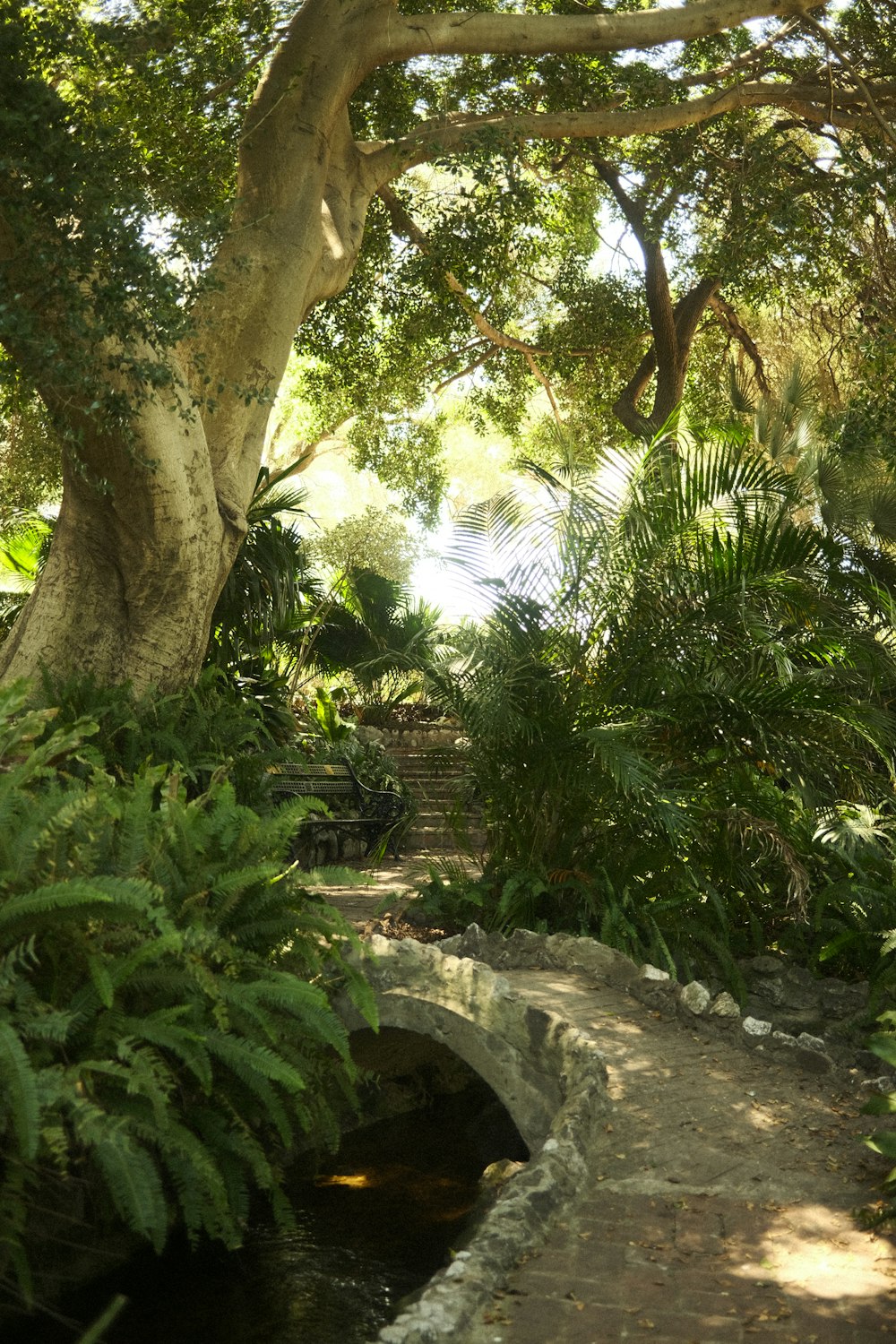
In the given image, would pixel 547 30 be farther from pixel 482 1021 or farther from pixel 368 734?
pixel 368 734

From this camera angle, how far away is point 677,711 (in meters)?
7.90

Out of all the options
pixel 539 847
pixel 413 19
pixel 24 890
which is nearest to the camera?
pixel 24 890

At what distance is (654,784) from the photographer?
23.1 feet

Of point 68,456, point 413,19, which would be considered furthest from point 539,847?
point 413,19

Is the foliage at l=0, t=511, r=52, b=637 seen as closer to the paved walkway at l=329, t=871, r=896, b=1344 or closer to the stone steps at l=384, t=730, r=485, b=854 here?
the stone steps at l=384, t=730, r=485, b=854

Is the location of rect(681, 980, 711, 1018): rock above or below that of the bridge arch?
above

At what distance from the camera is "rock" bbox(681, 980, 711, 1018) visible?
6043 mm

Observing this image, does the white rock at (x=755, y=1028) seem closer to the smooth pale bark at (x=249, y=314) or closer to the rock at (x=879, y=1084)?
the rock at (x=879, y=1084)

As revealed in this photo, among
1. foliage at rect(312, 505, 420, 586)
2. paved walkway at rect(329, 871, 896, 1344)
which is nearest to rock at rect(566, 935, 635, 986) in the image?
paved walkway at rect(329, 871, 896, 1344)

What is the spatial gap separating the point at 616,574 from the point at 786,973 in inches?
114

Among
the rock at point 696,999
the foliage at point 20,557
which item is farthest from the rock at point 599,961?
the foliage at point 20,557

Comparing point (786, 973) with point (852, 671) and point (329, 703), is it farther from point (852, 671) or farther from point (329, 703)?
point (329, 703)

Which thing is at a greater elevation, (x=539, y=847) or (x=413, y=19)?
(x=413, y=19)

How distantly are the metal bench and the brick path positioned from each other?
17.0 feet
